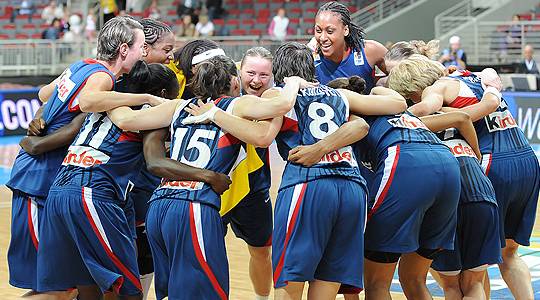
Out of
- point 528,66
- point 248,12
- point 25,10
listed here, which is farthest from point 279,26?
point 25,10

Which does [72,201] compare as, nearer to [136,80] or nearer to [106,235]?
[106,235]

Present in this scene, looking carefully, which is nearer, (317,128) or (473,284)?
(317,128)

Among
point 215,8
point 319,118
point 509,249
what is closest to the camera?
point 319,118

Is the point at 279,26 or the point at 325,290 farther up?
the point at 279,26

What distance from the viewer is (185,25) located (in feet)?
77.8

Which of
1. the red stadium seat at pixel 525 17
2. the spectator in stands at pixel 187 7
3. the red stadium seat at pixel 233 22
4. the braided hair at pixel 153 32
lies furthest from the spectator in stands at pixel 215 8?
the braided hair at pixel 153 32

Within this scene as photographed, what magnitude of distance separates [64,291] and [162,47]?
5.95 ft

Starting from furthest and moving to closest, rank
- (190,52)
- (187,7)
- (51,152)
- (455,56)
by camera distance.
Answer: (187,7)
(455,56)
(190,52)
(51,152)

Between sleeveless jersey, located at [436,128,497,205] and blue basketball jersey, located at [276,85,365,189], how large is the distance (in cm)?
80

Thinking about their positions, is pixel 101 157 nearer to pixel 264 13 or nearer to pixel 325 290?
pixel 325 290

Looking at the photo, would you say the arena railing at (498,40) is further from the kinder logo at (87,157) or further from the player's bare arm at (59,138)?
the kinder logo at (87,157)

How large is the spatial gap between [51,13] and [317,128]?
2186 centimetres

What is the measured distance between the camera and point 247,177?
5.94 meters

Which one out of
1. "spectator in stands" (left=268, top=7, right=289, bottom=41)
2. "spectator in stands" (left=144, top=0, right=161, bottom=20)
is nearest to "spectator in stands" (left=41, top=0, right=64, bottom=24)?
"spectator in stands" (left=144, top=0, right=161, bottom=20)
